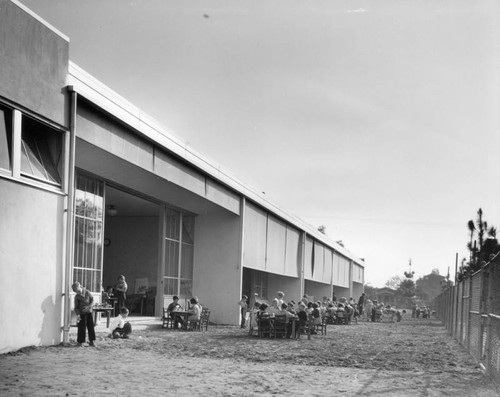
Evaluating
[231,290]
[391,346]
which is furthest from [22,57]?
[231,290]

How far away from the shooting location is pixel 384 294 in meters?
104

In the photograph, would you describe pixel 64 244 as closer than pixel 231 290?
Yes

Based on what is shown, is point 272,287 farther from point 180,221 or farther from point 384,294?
point 384,294

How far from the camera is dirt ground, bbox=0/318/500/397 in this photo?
8609 millimetres

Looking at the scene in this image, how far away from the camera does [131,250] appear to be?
25922 mm

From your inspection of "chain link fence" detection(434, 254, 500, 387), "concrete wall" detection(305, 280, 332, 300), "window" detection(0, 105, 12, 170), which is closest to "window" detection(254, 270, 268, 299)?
"concrete wall" detection(305, 280, 332, 300)

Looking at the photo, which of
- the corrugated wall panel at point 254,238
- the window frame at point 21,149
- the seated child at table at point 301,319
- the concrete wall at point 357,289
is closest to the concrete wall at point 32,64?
the window frame at point 21,149

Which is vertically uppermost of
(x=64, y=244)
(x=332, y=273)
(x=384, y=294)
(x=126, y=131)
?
(x=126, y=131)

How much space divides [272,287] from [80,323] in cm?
2571

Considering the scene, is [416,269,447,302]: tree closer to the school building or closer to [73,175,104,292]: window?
the school building

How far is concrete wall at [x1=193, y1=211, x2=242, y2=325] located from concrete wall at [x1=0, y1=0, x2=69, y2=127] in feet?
45.0

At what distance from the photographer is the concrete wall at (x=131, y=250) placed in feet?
83.4

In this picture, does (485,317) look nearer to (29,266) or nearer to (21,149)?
→ (29,266)

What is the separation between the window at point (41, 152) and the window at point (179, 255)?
11243mm
